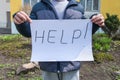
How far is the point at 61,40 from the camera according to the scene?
380 centimetres

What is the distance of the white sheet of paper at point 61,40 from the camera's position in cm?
375

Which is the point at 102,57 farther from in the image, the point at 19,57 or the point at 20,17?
the point at 20,17

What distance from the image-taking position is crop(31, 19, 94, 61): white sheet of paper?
3.75 metres

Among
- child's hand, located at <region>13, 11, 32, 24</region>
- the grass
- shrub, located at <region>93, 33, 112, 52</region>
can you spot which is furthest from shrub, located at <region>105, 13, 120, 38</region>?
child's hand, located at <region>13, 11, 32, 24</region>

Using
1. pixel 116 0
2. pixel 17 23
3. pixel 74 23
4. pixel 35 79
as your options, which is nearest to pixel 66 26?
pixel 74 23

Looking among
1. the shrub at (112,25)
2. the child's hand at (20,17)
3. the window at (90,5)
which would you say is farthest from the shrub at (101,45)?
the window at (90,5)

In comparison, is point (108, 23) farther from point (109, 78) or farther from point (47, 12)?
point (47, 12)

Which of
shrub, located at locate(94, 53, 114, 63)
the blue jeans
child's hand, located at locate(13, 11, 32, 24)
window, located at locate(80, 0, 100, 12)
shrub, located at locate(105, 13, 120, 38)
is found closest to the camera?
child's hand, located at locate(13, 11, 32, 24)

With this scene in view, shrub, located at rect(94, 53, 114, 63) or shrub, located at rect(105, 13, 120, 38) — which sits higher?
shrub, located at rect(105, 13, 120, 38)

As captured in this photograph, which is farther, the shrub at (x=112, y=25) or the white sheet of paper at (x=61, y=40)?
the shrub at (x=112, y=25)

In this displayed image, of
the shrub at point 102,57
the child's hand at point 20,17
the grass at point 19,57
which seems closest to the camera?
the child's hand at point 20,17

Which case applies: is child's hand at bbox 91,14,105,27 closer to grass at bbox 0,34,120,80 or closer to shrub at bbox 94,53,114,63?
grass at bbox 0,34,120,80

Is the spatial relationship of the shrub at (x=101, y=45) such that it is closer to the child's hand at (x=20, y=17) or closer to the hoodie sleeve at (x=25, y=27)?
the hoodie sleeve at (x=25, y=27)

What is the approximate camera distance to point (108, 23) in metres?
14.3
